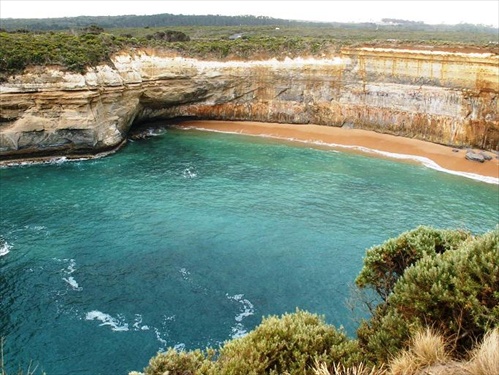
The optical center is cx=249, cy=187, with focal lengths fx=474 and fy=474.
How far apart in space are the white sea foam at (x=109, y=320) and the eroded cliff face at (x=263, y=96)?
2801cm

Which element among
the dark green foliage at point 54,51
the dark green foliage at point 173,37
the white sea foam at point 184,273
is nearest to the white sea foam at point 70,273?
the white sea foam at point 184,273

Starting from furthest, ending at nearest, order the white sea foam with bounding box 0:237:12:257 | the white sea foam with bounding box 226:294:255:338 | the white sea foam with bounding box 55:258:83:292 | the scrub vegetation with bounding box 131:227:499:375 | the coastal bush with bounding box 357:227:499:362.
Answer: the white sea foam with bounding box 0:237:12:257
the white sea foam with bounding box 55:258:83:292
the white sea foam with bounding box 226:294:255:338
the coastal bush with bounding box 357:227:499:362
the scrub vegetation with bounding box 131:227:499:375

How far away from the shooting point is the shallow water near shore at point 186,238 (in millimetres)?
21594

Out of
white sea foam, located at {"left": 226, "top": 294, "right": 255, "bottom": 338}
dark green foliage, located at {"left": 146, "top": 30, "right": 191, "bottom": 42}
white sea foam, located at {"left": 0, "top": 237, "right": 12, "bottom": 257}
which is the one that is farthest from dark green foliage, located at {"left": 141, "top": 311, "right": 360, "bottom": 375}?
dark green foliage, located at {"left": 146, "top": 30, "right": 191, "bottom": 42}

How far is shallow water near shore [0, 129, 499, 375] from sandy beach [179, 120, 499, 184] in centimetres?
249

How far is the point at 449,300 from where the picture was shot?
9.57m

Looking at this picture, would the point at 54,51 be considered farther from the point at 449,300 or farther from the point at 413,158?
the point at 449,300

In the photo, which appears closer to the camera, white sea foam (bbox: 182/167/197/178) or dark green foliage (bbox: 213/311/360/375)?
dark green foliage (bbox: 213/311/360/375)

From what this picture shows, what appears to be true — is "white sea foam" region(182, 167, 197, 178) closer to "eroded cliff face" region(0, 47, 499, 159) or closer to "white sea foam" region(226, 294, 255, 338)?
"eroded cliff face" region(0, 47, 499, 159)

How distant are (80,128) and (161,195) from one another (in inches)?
552

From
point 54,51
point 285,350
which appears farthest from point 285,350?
point 54,51

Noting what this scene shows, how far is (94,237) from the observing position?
1200 inches

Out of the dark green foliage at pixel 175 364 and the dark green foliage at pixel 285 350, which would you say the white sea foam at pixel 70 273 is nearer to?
the dark green foliage at pixel 175 364

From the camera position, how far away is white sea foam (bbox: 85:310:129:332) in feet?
70.8
